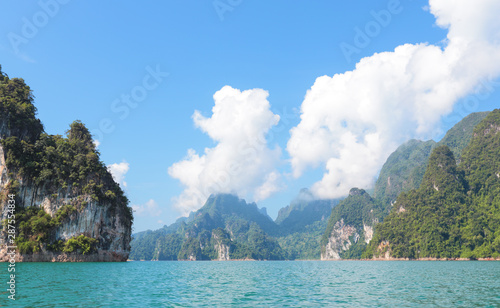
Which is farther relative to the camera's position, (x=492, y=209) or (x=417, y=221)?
(x=417, y=221)

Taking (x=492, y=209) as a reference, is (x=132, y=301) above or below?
below

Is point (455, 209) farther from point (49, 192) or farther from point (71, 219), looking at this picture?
point (49, 192)

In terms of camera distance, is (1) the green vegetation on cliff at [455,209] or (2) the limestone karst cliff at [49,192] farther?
(1) the green vegetation on cliff at [455,209]

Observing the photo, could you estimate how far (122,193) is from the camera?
87.1m

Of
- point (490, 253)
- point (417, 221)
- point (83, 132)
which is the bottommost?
point (490, 253)

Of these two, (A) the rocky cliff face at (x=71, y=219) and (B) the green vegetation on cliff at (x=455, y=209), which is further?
(B) the green vegetation on cliff at (x=455, y=209)

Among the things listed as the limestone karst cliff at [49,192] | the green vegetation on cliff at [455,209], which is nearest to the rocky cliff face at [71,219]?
the limestone karst cliff at [49,192]

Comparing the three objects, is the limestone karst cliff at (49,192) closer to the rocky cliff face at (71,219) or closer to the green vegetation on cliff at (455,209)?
the rocky cliff face at (71,219)

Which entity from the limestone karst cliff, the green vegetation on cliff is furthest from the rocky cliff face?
the green vegetation on cliff

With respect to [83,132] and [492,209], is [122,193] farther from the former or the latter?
[492,209]

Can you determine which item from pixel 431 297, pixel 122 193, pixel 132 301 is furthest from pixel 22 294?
pixel 122 193

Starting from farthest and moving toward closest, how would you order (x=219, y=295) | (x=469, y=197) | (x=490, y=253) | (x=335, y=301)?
(x=469, y=197) < (x=490, y=253) < (x=219, y=295) < (x=335, y=301)

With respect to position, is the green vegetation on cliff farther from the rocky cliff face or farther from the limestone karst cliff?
the limestone karst cliff

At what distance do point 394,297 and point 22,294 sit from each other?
2500 cm
